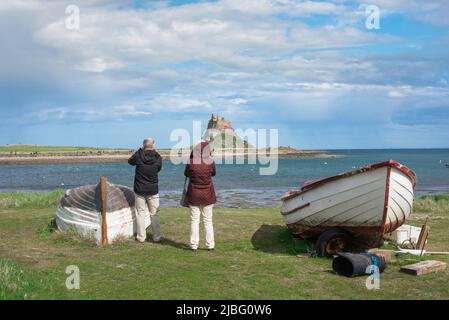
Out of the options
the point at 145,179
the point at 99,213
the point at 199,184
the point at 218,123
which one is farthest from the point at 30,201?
the point at 218,123

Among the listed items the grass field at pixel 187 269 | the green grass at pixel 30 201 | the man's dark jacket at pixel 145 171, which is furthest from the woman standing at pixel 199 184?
the green grass at pixel 30 201

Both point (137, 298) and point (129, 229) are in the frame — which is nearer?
point (137, 298)

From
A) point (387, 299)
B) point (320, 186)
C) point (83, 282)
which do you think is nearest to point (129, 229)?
point (83, 282)

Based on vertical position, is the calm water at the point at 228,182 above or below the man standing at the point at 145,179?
below

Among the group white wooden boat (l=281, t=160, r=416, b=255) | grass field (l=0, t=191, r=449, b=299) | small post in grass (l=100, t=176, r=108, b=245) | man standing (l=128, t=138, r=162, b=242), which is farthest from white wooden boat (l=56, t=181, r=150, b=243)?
white wooden boat (l=281, t=160, r=416, b=255)

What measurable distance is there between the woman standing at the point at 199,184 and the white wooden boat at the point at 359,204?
240 cm

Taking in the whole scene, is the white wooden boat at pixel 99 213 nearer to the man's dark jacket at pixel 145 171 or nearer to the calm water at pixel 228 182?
the man's dark jacket at pixel 145 171

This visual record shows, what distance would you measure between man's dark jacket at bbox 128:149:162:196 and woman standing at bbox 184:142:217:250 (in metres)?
1.17

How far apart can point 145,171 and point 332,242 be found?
4692 mm

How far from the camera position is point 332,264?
9484 millimetres

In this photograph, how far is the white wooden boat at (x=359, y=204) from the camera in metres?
10.4
